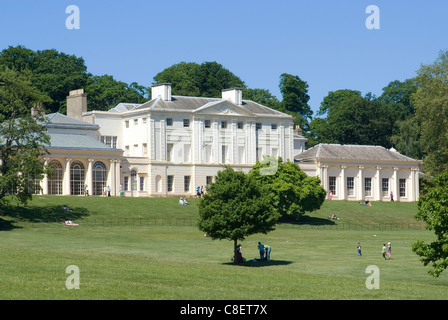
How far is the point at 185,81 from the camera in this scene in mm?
146250

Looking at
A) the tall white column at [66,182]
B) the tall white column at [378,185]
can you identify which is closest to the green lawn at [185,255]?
the tall white column at [66,182]

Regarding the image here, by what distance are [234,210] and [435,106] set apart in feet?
137

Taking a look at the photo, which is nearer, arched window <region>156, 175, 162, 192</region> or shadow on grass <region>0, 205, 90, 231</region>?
shadow on grass <region>0, 205, 90, 231</region>

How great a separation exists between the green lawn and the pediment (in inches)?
625

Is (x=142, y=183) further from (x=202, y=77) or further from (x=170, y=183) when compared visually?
(x=202, y=77)

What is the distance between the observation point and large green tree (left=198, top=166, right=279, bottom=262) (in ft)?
186

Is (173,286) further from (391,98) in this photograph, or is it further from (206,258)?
(391,98)

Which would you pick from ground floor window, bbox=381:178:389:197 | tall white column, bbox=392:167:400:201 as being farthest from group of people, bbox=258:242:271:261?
tall white column, bbox=392:167:400:201

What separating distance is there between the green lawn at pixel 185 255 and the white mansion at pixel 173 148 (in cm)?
857

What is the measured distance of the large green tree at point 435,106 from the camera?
93.4 meters

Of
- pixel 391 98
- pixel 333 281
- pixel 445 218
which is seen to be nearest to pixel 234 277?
pixel 333 281

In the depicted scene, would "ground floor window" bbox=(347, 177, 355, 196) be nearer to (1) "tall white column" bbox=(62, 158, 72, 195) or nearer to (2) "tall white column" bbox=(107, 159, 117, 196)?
(2) "tall white column" bbox=(107, 159, 117, 196)

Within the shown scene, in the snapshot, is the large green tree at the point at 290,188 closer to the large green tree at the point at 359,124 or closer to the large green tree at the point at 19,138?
the large green tree at the point at 19,138

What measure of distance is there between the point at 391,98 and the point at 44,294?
139 metres
